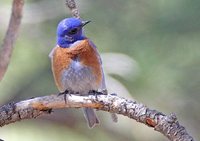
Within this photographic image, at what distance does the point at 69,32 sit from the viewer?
416cm

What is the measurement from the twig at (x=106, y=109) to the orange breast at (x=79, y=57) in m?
0.87

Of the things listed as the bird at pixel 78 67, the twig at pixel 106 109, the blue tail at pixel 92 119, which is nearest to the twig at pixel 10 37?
the bird at pixel 78 67

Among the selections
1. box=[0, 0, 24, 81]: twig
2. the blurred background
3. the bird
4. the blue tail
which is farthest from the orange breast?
the blurred background

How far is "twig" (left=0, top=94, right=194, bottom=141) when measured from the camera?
2.74 m

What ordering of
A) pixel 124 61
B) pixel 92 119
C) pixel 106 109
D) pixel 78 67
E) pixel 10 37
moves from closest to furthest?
pixel 106 109, pixel 10 37, pixel 78 67, pixel 92 119, pixel 124 61

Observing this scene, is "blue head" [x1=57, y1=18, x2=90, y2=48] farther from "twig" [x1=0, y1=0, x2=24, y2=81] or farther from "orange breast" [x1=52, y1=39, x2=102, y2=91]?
"twig" [x1=0, y1=0, x2=24, y2=81]

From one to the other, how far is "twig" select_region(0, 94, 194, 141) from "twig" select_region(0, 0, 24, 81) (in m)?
0.60

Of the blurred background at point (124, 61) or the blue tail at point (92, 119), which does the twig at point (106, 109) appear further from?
the blurred background at point (124, 61)

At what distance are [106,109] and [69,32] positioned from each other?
131 centimetres

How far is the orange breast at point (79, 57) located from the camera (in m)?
3.97

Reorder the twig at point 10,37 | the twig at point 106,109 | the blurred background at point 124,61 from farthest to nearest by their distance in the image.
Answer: the blurred background at point 124,61 < the twig at point 10,37 < the twig at point 106,109

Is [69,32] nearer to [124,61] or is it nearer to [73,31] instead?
[73,31]

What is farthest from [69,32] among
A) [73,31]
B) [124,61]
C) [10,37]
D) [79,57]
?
[124,61]

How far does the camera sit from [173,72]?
612 centimetres
